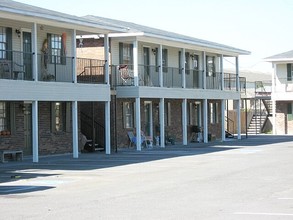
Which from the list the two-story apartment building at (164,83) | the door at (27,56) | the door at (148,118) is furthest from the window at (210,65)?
the door at (27,56)

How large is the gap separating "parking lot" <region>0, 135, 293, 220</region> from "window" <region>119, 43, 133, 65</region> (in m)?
9.08

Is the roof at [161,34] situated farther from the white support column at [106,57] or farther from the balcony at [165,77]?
the balcony at [165,77]

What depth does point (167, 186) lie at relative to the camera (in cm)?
1598

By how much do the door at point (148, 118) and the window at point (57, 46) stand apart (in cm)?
798

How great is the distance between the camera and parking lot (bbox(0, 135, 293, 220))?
11820 millimetres

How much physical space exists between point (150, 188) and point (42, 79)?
1251 cm

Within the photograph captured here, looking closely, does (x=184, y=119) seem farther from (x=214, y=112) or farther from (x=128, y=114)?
(x=214, y=112)

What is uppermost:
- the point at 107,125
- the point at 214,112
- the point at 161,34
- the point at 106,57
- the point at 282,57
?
the point at 282,57

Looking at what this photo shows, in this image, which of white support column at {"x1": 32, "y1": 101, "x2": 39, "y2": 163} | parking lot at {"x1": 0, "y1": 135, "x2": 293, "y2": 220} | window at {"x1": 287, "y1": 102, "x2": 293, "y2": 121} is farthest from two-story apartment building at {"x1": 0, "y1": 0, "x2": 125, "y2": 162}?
window at {"x1": 287, "y1": 102, "x2": 293, "y2": 121}

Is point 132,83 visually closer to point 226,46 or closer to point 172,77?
point 172,77

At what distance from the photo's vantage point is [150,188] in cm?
1560

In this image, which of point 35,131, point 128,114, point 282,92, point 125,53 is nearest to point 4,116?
point 35,131

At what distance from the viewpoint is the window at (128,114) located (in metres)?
34.2

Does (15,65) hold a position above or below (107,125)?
above
